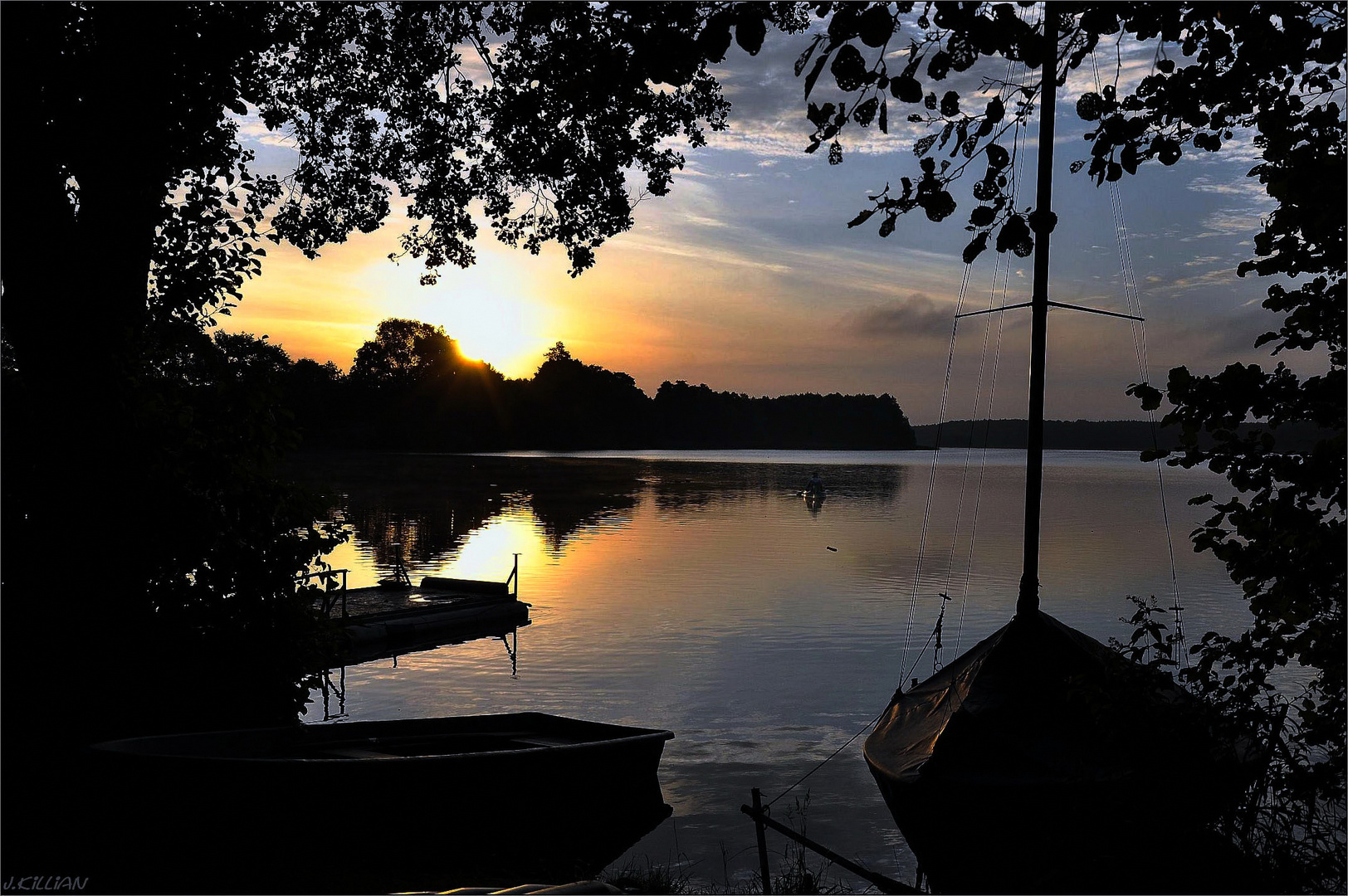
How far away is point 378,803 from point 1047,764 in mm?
8996

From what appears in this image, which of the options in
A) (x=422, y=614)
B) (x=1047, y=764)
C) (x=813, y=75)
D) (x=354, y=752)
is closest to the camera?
(x=813, y=75)

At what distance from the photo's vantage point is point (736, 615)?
133ft

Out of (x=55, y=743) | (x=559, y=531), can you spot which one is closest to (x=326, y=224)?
(x=55, y=743)

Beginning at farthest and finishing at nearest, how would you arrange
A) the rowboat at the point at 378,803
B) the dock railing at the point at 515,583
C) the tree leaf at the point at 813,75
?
the dock railing at the point at 515,583
the rowboat at the point at 378,803
the tree leaf at the point at 813,75

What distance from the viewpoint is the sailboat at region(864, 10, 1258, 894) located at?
8398 millimetres

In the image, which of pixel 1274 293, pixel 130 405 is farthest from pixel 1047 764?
pixel 130 405

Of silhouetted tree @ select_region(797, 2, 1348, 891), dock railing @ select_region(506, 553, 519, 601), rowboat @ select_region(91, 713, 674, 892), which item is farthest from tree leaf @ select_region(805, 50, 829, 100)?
dock railing @ select_region(506, 553, 519, 601)

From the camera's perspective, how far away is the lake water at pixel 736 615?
1938 centimetres

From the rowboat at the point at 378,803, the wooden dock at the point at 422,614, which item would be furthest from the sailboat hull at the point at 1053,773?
the wooden dock at the point at 422,614

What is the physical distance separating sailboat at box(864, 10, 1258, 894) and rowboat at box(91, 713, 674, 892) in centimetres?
487

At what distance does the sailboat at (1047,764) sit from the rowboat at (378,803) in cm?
487

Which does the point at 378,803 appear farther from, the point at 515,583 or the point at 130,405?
the point at 515,583

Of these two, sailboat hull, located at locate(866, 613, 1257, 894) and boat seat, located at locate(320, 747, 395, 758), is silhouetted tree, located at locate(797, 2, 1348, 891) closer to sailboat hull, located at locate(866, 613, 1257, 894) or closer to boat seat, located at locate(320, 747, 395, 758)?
sailboat hull, located at locate(866, 613, 1257, 894)

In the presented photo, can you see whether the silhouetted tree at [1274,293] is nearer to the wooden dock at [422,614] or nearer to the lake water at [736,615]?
the lake water at [736,615]
